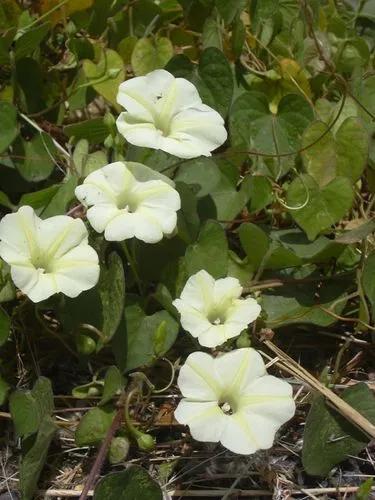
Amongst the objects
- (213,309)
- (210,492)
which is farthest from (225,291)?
(210,492)

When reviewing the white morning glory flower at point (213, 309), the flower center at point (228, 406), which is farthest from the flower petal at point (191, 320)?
the flower center at point (228, 406)

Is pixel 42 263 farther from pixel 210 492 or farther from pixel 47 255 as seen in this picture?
pixel 210 492

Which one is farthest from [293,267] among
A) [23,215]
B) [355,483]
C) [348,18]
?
[348,18]

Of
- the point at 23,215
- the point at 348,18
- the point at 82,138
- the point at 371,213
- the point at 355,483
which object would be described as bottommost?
the point at 355,483

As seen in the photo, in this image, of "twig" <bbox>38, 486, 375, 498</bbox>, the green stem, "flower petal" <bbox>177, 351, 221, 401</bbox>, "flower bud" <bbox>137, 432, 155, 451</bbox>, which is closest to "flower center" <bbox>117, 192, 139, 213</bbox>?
the green stem

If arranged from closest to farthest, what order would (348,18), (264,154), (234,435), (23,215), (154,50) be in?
1. (234,435)
2. (23,215)
3. (264,154)
4. (154,50)
5. (348,18)

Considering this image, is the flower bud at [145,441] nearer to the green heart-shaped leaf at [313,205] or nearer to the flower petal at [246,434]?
the flower petal at [246,434]

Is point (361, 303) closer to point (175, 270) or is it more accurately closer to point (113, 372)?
point (175, 270)
